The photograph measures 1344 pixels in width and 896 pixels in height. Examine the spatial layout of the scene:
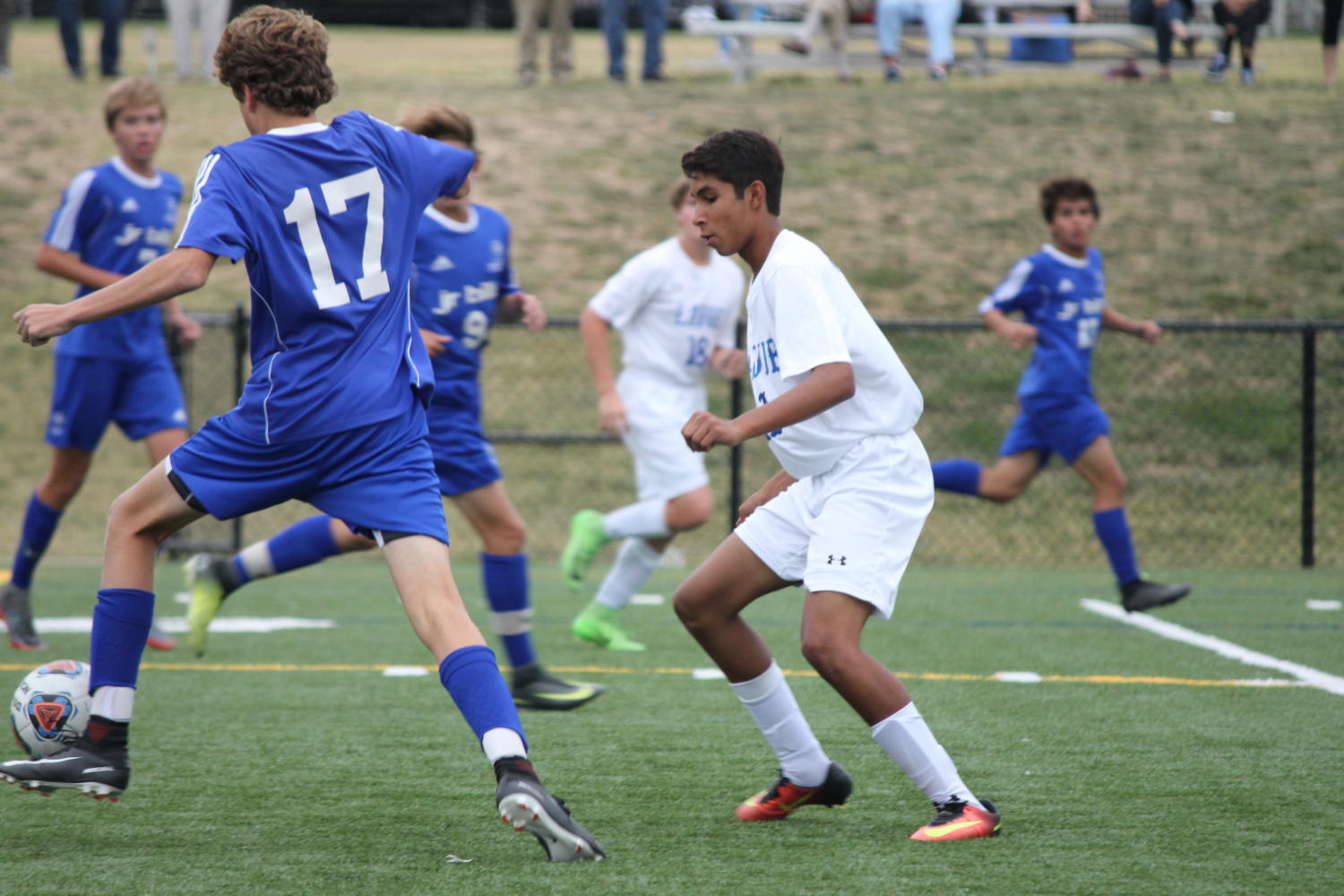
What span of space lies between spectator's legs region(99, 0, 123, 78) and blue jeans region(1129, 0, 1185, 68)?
12.2 m

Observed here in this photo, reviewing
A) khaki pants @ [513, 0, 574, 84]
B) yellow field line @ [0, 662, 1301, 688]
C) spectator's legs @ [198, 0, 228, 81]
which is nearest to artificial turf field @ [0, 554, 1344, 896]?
yellow field line @ [0, 662, 1301, 688]

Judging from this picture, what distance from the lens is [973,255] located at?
48.0ft

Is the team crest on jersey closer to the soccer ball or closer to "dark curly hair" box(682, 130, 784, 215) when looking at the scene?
"dark curly hair" box(682, 130, 784, 215)

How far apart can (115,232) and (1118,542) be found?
462 cm

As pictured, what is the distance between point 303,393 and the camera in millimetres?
3336

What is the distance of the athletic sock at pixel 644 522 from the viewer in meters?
6.61

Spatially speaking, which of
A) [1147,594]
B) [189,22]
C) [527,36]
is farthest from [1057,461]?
Answer: [189,22]

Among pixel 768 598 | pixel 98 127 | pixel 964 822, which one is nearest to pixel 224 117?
pixel 98 127

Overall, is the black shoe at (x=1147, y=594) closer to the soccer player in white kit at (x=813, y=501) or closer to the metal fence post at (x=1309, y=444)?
the metal fence post at (x=1309, y=444)

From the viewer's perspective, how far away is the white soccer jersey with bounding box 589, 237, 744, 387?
6543mm

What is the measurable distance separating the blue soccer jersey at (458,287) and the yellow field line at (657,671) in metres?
1.28

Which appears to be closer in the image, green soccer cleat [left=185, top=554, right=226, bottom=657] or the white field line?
green soccer cleat [left=185, top=554, right=226, bottom=657]

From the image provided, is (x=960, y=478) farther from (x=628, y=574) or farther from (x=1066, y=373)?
(x=628, y=574)

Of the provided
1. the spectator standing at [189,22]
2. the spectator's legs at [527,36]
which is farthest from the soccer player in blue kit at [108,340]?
the spectator standing at [189,22]
